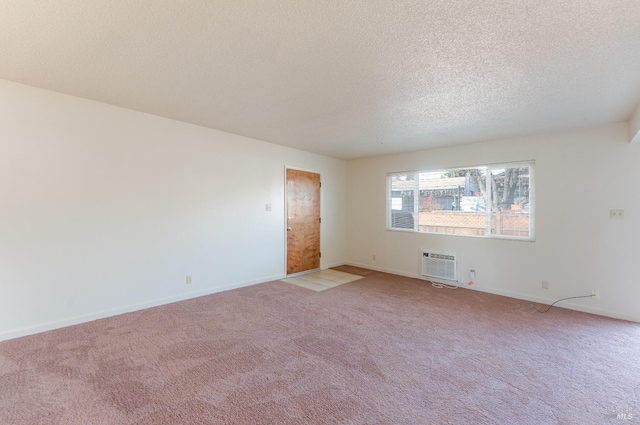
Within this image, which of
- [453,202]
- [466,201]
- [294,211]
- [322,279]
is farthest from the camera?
[294,211]

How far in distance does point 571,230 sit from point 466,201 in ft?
4.69

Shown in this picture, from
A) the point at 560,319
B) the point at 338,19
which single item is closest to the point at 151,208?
the point at 338,19

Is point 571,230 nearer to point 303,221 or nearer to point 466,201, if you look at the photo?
point 466,201

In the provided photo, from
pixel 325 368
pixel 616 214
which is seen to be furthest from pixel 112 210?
pixel 616 214

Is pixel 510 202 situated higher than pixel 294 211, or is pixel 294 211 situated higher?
pixel 510 202

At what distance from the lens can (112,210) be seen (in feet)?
10.8

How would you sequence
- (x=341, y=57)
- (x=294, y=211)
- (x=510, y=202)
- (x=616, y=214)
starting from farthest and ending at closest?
(x=294, y=211) → (x=510, y=202) → (x=616, y=214) → (x=341, y=57)

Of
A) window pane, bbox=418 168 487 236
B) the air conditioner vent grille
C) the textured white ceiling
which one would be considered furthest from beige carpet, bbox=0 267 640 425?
the textured white ceiling

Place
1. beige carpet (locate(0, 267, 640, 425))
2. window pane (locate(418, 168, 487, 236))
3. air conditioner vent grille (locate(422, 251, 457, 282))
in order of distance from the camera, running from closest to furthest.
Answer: beige carpet (locate(0, 267, 640, 425)) < window pane (locate(418, 168, 487, 236)) < air conditioner vent grille (locate(422, 251, 457, 282))

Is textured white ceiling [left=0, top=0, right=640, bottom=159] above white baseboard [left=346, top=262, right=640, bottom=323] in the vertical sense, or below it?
above

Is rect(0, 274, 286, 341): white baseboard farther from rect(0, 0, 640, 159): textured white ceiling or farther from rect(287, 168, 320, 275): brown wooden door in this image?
rect(0, 0, 640, 159): textured white ceiling

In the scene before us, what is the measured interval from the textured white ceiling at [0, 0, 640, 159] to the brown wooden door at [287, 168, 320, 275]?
206 centimetres

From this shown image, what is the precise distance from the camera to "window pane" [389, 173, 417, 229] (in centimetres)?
550

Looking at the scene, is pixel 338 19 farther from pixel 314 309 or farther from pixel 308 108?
pixel 314 309
